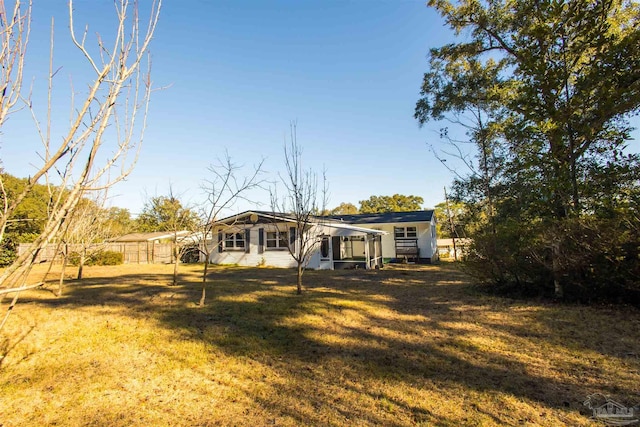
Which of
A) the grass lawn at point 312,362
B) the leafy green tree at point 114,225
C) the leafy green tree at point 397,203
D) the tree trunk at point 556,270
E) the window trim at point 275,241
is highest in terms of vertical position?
the leafy green tree at point 397,203

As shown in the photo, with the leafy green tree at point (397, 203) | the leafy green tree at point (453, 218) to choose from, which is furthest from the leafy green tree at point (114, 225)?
the leafy green tree at point (397, 203)

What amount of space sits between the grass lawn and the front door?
10.2 meters

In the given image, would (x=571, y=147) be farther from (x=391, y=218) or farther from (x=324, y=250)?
(x=391, y=218)

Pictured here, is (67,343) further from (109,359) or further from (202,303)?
(202,303)

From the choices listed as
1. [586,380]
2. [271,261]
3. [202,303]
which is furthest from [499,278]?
[271,261]

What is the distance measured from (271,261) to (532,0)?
17215 mm

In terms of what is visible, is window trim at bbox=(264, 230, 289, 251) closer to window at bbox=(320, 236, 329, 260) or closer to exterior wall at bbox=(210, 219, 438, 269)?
exterior wall at bbox=(210, 219, 438, 269)

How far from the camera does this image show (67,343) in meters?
5.82

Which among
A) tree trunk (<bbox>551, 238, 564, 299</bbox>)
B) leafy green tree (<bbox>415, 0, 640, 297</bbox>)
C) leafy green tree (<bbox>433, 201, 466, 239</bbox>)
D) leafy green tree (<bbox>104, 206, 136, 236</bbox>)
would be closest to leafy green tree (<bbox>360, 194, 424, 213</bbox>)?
leafy green tree (<bbox>433, 201, 466, 239</bbox>)

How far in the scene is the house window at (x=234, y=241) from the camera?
2122 centimetres

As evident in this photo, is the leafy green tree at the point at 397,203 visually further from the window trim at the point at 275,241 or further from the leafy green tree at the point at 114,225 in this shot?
the leafy green tree at the point at 114,225

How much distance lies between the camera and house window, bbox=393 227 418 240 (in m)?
23.9

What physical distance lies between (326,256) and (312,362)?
14.0 m

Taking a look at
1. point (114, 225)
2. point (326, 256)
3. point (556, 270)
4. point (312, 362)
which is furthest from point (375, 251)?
point (114, 225)
